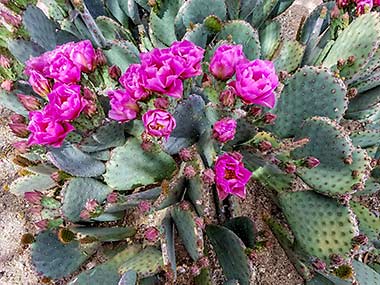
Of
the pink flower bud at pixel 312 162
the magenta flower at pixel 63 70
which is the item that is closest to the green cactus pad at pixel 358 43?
the pink flower bud at pixel 312 162

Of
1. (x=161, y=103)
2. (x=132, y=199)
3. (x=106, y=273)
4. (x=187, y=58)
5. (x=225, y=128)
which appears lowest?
(x=106, y=273)

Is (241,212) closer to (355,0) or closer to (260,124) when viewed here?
(260,124)

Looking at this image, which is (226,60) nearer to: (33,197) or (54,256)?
(33,197)

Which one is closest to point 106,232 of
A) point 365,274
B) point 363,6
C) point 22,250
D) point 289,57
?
point 22,250

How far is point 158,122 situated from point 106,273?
61cm

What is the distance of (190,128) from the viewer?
1.59 metres

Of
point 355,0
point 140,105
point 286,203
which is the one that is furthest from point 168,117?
point 355,0

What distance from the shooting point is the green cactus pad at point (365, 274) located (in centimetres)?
170

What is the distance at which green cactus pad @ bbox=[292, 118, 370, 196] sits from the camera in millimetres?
1534

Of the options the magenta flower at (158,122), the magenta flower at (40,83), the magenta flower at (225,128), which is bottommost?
the magenta flower at (225,128)

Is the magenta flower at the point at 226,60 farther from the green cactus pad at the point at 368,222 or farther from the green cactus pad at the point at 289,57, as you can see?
the green cactus pad at the point at 368,222

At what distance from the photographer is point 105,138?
151 cm

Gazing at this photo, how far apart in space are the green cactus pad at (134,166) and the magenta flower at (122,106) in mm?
142

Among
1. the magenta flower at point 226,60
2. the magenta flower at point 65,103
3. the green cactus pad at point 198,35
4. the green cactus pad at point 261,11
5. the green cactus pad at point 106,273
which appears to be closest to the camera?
the magenta flower at point 65,103
